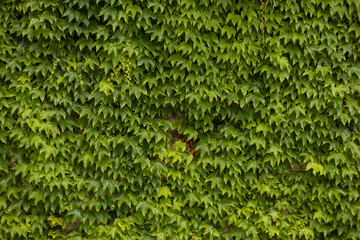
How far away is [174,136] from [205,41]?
120 cm

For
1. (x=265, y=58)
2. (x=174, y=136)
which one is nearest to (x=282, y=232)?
(x=174, y=136)

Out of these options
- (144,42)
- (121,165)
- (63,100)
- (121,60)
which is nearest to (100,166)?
(121,165)

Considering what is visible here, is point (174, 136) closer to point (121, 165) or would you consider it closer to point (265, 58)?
point (121, 165)

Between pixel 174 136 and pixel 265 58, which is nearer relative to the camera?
pixel 265 58

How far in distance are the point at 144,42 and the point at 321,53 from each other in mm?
2066

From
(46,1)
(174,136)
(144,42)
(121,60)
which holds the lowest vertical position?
(174,136)

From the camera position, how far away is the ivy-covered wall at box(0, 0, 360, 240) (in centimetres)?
319

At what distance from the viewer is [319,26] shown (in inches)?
128

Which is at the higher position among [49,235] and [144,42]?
[144,42]

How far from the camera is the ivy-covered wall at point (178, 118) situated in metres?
3.19

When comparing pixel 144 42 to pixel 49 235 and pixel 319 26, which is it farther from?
pixel 49 235

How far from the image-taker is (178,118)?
11.6 feet

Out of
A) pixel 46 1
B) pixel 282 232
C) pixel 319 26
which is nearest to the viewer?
pixel 46 1

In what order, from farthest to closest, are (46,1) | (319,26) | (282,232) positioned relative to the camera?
(282,232) → (319,26) → (46,1)
